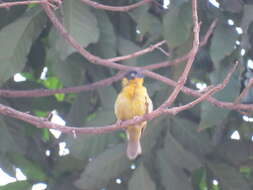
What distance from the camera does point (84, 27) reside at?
14.3 feet

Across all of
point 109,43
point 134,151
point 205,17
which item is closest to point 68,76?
point 109,43

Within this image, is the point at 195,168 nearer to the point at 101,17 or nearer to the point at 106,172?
the point at 106,172

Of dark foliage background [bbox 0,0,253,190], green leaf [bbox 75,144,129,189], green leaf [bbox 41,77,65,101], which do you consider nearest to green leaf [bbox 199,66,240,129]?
dark foliage background [bbox 0,0,253,190]

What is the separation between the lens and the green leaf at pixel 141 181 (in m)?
4.69

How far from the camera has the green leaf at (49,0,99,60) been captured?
4293mm

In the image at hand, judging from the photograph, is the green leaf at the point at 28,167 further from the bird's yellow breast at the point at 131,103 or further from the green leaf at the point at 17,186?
the bird's yellow breast at the point at 131,103

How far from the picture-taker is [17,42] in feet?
14.7

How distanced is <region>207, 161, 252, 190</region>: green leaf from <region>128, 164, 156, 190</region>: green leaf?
52 cm

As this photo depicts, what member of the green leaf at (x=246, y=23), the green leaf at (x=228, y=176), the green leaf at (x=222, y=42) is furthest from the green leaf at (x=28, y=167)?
the green leaf at (x=246, y=23)

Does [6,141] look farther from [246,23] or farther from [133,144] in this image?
[246,23]

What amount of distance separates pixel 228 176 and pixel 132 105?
0.82 m

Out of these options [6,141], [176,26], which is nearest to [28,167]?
[6,141]

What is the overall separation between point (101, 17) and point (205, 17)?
2.27ft

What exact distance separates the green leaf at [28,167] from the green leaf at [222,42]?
1499mm
